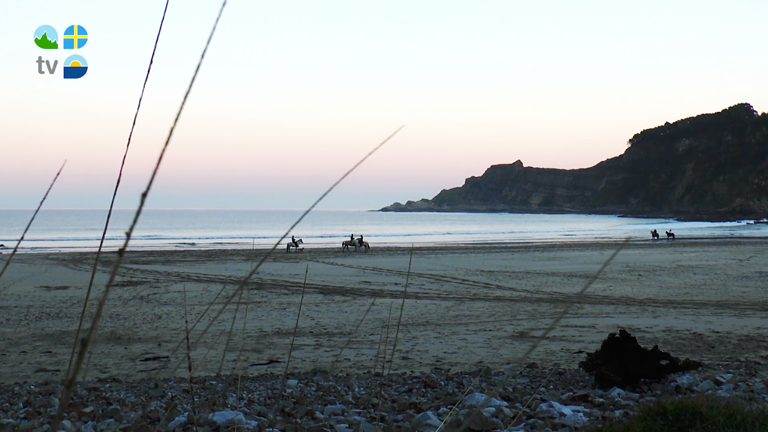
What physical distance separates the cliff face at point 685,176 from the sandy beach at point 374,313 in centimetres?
6796

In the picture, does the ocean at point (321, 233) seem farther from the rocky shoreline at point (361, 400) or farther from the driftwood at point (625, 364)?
the rocky shoreline at point (361, 400)

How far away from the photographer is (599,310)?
35.3ft

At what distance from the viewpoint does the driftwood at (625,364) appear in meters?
5.32

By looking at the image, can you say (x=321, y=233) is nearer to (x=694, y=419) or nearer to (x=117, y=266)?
(x=694, y=419)

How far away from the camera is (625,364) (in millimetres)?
5410

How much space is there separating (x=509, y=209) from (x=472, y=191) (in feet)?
64.1

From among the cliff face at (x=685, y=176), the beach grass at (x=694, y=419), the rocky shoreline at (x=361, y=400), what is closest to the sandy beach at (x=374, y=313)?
the rocky shoreline at (x=361, y=400)

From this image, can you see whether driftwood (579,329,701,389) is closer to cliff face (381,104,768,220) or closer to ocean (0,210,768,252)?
ocean (0,210,768,252)

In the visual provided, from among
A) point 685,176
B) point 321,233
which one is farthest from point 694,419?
point 685,176

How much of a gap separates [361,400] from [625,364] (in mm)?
2440

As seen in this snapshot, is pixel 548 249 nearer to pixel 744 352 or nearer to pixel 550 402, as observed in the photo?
pixel 744 352

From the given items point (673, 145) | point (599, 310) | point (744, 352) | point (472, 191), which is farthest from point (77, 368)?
point (472, 191)

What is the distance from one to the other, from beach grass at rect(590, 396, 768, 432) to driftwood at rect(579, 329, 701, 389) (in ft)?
4.77

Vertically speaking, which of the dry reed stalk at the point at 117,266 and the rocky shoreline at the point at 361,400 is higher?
the dry reed stalk at the point at 117,266
